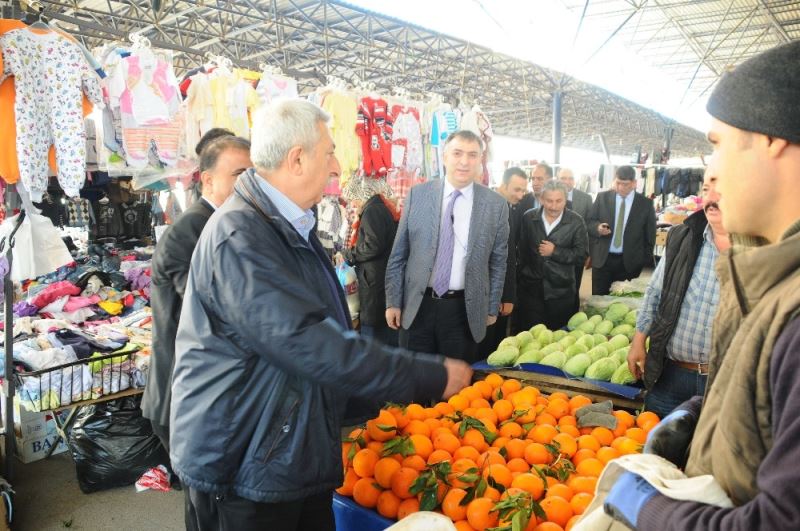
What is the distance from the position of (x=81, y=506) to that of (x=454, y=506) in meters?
2.78

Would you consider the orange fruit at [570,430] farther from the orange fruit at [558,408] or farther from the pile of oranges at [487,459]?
the orange fruit at [558,408]

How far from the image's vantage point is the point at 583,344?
3264 millimetres

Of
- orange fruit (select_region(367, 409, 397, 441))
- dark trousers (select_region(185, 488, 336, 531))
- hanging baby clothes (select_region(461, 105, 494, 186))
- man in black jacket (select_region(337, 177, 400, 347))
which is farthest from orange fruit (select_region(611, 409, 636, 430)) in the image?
hanging baby clothes (select_region(461, 105, 494, 186))

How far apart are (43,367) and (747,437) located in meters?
3.80

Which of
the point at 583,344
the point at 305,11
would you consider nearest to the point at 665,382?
the point at 583,344

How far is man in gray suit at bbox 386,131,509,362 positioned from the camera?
3.42 meters

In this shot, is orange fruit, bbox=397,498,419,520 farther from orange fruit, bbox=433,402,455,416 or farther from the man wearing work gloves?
the man wearing work gloves

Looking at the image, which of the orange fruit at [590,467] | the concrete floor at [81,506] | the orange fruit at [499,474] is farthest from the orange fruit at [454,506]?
the concrete floor at [81,506]

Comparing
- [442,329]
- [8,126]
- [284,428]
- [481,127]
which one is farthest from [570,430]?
[481,127]

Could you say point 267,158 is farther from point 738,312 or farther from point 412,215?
point 412,215

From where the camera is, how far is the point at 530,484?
1.76 metres

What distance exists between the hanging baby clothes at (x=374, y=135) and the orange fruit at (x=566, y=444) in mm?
3691

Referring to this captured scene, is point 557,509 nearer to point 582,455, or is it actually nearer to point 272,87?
point 582,455

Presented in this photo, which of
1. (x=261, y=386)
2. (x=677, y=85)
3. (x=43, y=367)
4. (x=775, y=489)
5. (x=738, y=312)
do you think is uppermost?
(x=677, y=85)
